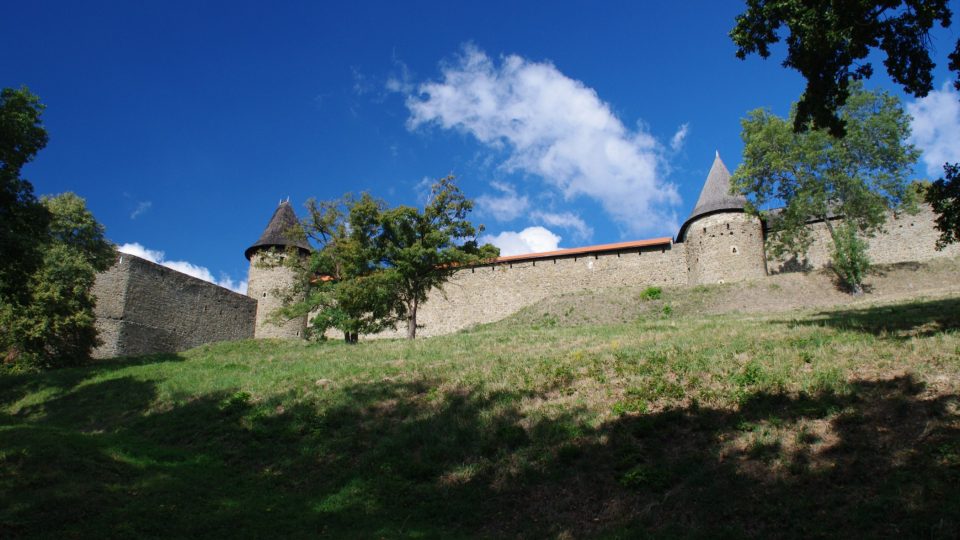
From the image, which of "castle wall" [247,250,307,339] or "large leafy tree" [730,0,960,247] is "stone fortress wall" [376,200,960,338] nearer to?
"castle wall" [247,250,307,339]

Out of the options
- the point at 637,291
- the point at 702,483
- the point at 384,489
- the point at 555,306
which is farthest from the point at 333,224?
the point at 702,483

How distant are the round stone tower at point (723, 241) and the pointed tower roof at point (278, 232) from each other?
22204 millimetres

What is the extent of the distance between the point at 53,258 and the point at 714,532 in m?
27.3


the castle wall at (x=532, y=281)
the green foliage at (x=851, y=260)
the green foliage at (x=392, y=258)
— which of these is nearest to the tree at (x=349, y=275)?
the green foliage at (x=392, y=258)

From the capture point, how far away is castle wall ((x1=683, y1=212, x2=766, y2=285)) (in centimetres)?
2944

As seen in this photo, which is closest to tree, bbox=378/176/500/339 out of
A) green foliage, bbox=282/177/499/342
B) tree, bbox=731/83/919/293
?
green foliage, bbox=282/177/499/342

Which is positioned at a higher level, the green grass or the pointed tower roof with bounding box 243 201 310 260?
the pointed tower roof with bounding box 243 201 310 260

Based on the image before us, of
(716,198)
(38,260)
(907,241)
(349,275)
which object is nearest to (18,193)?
(38,260)

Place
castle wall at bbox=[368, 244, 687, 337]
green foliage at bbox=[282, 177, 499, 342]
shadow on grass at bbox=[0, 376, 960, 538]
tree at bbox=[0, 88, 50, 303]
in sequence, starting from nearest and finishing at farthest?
shadow on grass at bbox=[0, 376, 960, 538] < tree at bbox=[0, 88, 50, 303] < green foliage at bbox=[282, 177, 499, 342] < castle wall at bbox=[368, 244, 687, 337]

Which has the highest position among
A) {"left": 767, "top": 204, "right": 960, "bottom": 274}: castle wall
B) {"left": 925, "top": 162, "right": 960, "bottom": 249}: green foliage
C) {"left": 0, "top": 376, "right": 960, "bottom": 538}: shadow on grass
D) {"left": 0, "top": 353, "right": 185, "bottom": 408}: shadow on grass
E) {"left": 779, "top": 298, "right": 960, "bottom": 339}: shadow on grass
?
{"left": 767, "top": 204, "right": 960, "bottom": 274}: castle wall

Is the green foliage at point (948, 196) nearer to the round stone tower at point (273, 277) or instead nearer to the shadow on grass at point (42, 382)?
the shadow on grass at point (42, 382)

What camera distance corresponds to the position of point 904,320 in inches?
496

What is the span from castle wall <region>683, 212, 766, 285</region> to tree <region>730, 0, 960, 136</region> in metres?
20.3

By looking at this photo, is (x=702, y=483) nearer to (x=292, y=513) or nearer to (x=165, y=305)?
(x=292, y=513)
